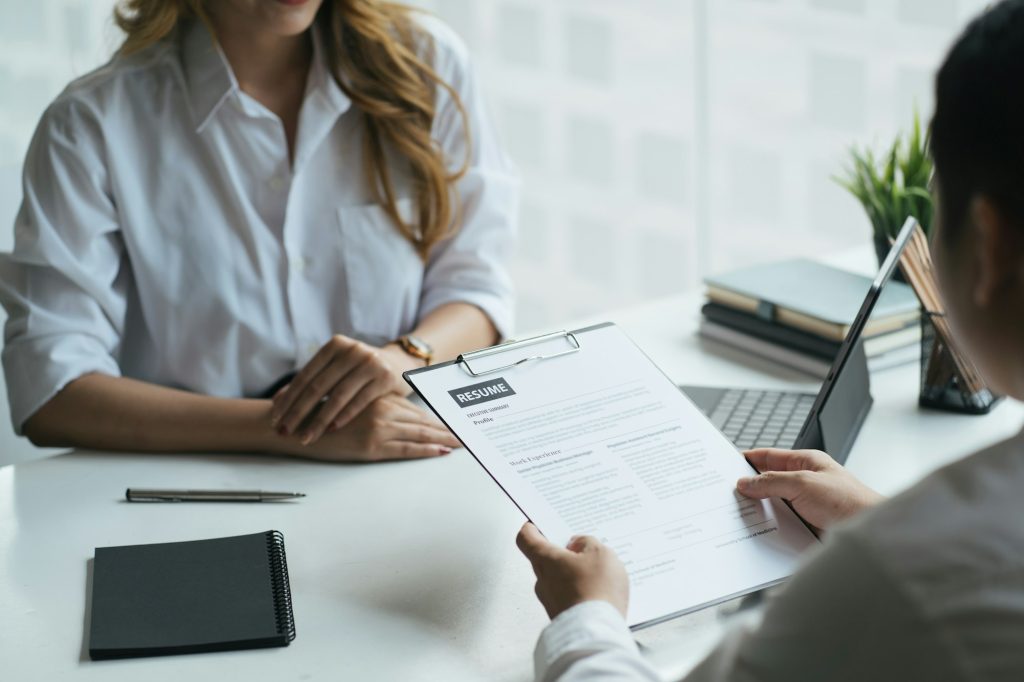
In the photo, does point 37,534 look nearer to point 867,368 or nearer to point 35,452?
point 35,452

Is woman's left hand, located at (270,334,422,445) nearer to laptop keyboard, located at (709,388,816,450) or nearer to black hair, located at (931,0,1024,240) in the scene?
laptop keyboard, located at (709,388,816,450)

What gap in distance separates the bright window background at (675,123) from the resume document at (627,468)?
236cm

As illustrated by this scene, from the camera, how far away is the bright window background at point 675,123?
3.53 metres

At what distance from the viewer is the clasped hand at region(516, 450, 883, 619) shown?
Result: 0.97 m

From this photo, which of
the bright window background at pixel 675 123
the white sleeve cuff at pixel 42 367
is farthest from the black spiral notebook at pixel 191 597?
the bright window background at pixel 675 123

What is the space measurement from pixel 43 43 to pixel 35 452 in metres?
0.81

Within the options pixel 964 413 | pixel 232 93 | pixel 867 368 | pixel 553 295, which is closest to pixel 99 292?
pixel 232 93

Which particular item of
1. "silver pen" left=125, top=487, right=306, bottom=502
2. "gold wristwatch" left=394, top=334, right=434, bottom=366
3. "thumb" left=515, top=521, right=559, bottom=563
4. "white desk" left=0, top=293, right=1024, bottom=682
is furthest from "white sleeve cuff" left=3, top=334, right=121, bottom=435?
"thumb" left=515, top=521, right=559, bottom=563

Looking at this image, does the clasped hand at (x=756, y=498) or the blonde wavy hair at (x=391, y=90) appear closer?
the clasped hand at (x=756, y=498)

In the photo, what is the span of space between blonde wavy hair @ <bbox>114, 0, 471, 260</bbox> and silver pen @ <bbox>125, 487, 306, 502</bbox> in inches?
23.4

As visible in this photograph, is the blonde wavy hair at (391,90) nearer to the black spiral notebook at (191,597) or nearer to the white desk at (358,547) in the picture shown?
the white desk at (358,547)

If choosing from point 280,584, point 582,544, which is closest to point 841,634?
point 582,544

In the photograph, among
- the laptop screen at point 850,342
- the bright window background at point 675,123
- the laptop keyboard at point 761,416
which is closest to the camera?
the laptop screen at point 850,342

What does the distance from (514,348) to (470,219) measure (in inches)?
24.9
